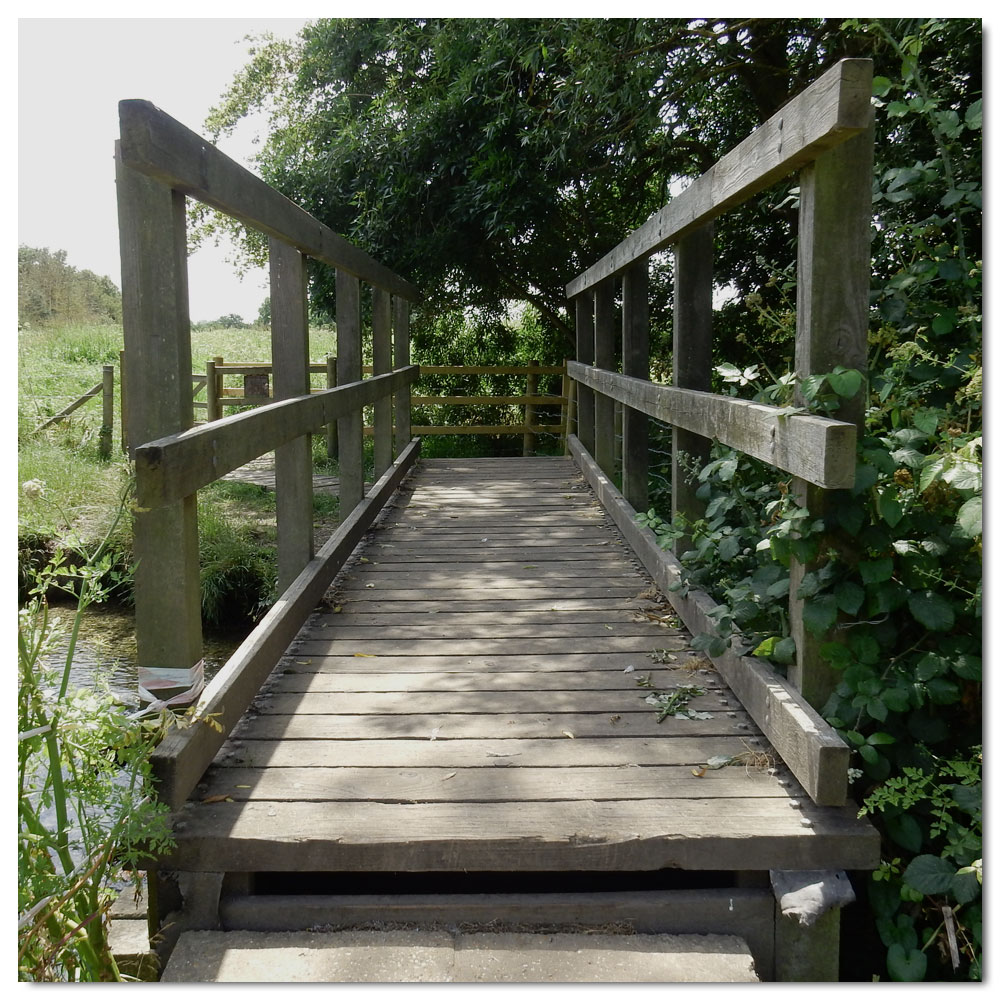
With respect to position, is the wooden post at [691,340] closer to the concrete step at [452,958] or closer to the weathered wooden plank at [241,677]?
the weathered wooden plank at [241,677]

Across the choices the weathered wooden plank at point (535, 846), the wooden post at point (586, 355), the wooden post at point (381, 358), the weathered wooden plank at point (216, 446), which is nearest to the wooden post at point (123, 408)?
the weathered wooden plank at point (216, 446)

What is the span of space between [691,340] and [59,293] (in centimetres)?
2583

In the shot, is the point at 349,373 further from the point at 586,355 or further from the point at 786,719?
the point at 786,719

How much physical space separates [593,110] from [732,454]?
4.94m

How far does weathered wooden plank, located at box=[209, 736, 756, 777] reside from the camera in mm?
2648

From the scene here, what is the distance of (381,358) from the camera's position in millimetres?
6875

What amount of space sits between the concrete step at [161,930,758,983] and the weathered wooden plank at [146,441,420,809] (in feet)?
1.19

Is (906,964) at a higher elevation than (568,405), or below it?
A: below

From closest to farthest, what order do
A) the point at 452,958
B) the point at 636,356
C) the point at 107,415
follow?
1. the point at 452,958
2. the point at 636,356
3. the point at 107,415

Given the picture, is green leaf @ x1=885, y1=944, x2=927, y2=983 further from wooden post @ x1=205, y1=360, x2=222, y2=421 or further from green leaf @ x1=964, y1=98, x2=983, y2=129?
wooden post @ x1=205, y1=360, x2=222, y2=421

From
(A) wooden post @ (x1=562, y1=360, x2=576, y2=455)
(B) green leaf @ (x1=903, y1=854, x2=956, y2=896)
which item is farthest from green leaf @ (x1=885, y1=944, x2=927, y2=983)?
(A) wooden post @ (x1=562, y1=360, x2=576, y2=455)

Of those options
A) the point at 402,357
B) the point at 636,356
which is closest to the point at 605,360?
the point at 636,356

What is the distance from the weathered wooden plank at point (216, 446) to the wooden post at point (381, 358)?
2.44 m

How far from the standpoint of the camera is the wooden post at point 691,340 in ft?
12.7
